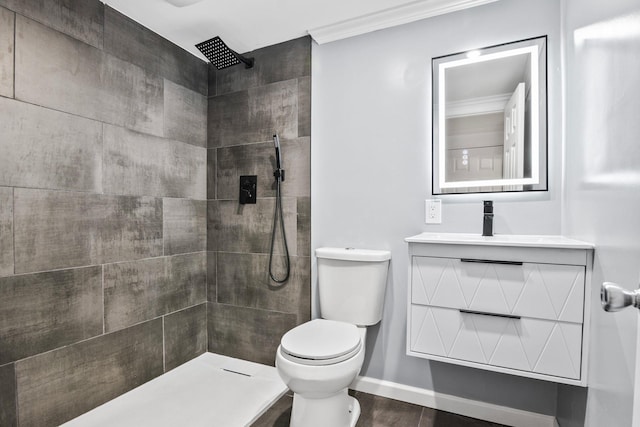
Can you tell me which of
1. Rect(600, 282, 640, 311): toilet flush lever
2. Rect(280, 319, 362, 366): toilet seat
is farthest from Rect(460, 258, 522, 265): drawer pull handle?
Rect(600, 282, 640, 311): toilet flush lever

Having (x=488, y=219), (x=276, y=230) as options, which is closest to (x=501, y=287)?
(x=488, y=219)

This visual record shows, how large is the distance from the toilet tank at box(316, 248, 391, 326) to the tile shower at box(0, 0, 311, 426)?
10.4 inches

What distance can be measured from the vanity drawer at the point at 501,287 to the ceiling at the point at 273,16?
4.51 feet

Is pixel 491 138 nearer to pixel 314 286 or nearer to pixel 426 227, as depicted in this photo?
pixel 426 227

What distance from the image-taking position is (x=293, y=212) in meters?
2.16

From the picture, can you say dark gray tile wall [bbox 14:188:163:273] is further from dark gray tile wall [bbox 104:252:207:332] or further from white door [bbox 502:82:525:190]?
white door [bbox 502:82:525:190]

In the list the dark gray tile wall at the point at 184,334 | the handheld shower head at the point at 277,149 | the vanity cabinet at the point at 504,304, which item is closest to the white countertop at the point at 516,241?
the vanity cabinet at the point at 504,304

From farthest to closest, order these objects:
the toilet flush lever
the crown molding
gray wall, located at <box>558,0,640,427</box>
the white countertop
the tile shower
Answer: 1. the crown molding
2. the tile shower
3. the white countertop
4. gray wall, located at <box>558,0,640,427</box>
5. the toilet flush lever

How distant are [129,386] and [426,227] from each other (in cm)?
194

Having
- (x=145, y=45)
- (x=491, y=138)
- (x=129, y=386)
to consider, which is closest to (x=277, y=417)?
(x=129, y=386)

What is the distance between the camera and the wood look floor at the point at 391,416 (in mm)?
1655

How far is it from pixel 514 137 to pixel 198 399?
222 cm

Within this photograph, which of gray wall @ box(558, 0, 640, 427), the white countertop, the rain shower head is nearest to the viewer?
gray wall @ box(558, 0, 640, 427)

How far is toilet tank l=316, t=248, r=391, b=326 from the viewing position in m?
1.81
